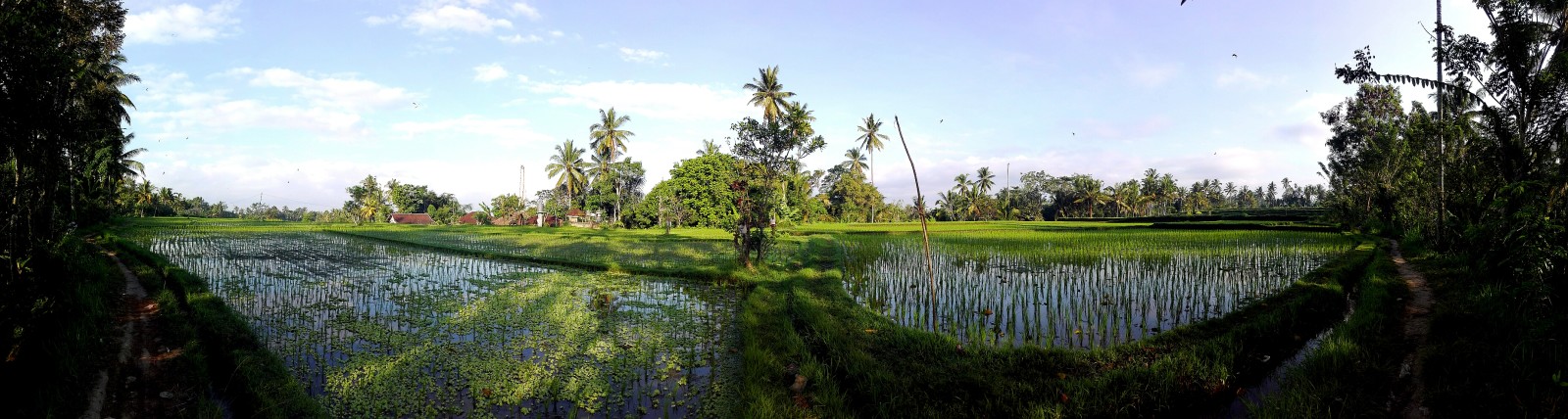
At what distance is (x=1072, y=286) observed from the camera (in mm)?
10469

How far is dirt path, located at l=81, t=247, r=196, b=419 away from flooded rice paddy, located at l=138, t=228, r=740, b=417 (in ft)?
2.93

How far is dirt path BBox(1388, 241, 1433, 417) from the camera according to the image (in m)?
4.83

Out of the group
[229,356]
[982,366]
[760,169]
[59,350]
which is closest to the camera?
[59,350]

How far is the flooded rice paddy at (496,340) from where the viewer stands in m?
5.20

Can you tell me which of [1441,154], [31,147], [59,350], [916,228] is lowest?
[59,350]

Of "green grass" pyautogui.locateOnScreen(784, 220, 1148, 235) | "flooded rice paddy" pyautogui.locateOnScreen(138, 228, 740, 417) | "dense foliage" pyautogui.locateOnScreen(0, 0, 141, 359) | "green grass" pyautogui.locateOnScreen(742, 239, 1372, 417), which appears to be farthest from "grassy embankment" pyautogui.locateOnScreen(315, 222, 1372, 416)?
"green grass" pyautogui.locateOnScreen(784, 220, 1148, 235)

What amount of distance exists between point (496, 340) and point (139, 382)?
10.5 feet

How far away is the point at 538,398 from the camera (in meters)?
5.20

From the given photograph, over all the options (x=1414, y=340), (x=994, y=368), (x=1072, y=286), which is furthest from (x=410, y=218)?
(x=1414, y=340)

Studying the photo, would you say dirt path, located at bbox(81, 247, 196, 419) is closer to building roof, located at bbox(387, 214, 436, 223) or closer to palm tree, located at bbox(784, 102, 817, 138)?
palm tree, located at bbox(784, 102, 817, 138)

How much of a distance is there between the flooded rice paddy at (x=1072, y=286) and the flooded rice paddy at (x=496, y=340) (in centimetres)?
335

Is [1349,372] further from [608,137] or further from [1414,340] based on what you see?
[608,137]

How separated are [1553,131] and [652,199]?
4048cm

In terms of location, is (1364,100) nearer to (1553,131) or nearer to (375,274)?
(1553,131)
